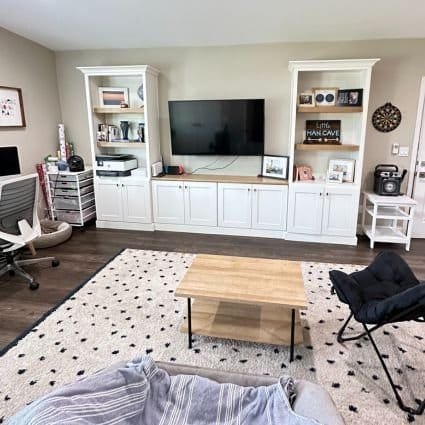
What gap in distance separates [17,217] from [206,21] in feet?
9.05

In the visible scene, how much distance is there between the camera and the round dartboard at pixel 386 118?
4148 millimetres

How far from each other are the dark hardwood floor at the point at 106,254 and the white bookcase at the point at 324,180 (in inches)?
8.0

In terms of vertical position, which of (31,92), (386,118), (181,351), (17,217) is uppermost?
(31,92)

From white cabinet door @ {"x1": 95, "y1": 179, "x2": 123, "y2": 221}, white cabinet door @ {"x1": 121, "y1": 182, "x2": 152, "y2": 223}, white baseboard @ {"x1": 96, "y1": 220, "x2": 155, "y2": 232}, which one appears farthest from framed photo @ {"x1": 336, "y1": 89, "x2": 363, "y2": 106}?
white cabinet door @ {"x1": 95, "y1": 179, "x2": 123, "y2": 221}

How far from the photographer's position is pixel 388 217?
3943 mm

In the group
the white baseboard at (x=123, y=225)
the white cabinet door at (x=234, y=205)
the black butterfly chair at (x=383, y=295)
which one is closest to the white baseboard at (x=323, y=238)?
the white cabinet door at (x=234, y=205)

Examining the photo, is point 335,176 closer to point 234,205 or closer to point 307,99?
point 307,99

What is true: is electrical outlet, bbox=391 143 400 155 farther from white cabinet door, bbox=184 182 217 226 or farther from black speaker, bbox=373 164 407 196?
white cabinet door, bbox=184 182 217 226

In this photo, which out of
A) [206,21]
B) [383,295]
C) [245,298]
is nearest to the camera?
[245,298]

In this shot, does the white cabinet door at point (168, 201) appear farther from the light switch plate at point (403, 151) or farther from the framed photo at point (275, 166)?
the light switch plate at point (403, 151)

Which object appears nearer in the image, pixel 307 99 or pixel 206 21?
pixel 206 21

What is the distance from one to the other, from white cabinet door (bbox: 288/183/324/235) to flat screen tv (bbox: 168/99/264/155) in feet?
2.48

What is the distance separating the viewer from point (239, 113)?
4.35m

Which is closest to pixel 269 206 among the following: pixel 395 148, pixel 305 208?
pixel 305 208
